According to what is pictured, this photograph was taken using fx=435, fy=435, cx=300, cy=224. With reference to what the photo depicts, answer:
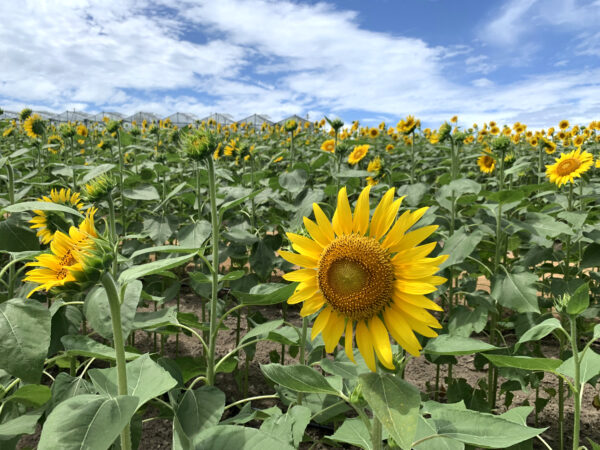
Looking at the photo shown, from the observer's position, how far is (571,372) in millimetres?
1193

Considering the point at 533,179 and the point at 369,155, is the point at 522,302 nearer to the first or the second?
the point at 369,155

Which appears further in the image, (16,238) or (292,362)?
(292,362)

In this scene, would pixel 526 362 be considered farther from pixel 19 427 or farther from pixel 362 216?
pixel 19 427

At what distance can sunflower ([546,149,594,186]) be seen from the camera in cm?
281

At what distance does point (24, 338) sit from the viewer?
103 cm

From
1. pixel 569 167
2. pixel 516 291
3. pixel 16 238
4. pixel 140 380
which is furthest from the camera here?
pixel 569 167

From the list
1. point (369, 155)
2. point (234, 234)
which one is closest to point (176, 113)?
point (369, 155)

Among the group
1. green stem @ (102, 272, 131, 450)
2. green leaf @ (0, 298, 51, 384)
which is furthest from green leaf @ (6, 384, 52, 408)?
green stem @ (102, 272, 131, 450)

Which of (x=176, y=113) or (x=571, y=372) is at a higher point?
(x=176, y=113)

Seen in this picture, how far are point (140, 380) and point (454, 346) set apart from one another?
27.4 inches

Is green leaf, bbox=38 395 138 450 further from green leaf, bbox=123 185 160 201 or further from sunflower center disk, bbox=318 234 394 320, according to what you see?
green leaf, bbox=123 185 160 201

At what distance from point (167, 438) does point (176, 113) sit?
27.5m

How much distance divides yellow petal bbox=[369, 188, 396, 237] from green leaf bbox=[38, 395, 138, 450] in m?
0.56

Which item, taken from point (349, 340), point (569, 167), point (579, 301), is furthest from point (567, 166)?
point (349, 340)
